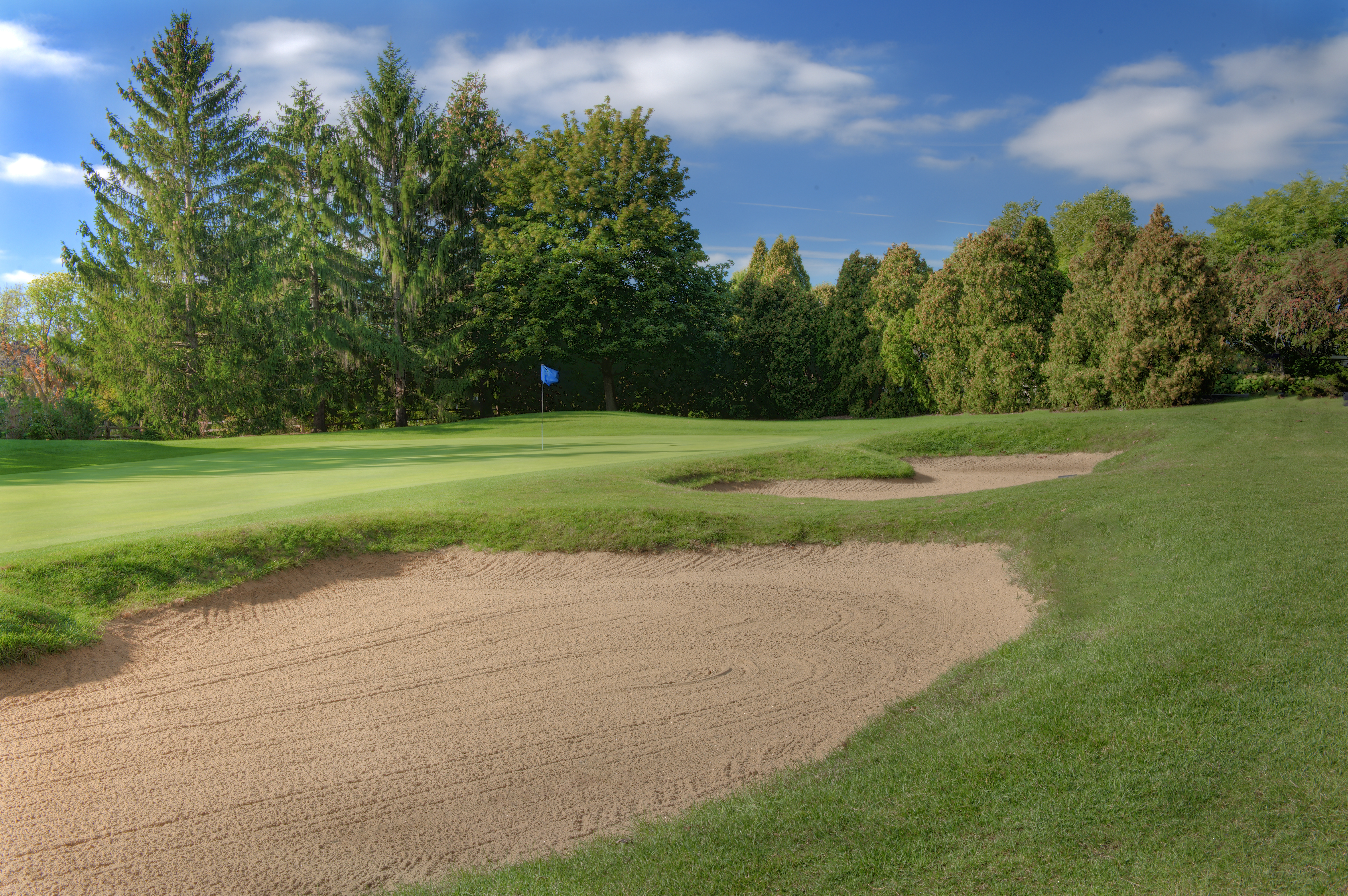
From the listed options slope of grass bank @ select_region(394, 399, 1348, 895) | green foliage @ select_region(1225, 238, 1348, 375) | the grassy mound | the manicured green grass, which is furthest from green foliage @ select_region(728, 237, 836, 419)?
slope of grass bank @ select_region(394, 399, 1348, 895)

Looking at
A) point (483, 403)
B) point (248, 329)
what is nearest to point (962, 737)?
point (248, 329)

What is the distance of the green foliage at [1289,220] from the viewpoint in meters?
41.7

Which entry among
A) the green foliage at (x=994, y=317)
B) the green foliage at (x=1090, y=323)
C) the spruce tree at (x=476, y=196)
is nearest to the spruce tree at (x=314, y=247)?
the spruce tree at (x=476, y=196)

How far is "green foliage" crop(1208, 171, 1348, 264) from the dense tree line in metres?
0.29

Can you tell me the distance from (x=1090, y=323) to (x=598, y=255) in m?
20.3

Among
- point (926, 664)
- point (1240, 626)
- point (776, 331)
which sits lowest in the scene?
point (926, 664)

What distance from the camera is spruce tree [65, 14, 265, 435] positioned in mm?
32562

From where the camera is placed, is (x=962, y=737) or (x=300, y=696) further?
(x=300, y=696)

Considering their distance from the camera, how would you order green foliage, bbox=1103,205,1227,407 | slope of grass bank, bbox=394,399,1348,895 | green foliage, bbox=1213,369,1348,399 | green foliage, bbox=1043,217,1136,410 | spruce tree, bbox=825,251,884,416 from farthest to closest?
1. spruce tree, bbox=825,251,884,416
2. green foliage, bbox=1043,217,1136,410
3. green foliage, bbox=1103,205,1227,407
4. green foliage, bbox=1213,369,1348,399
5. slope of grass bank, bbox=394,399,1348,895

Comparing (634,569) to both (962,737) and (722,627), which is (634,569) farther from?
(962,737)

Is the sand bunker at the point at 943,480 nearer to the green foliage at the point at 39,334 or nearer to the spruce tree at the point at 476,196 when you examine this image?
the spruce tree at the point at 476,196

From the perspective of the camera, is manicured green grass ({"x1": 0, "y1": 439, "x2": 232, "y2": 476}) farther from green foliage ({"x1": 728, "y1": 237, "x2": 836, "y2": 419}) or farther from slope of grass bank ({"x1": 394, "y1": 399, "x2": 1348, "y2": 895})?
green foliage ({"x1": 728, "y1": 237, "x2": 836, "y2": 419})

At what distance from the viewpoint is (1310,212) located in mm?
41969

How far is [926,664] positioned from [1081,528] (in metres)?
3.92
